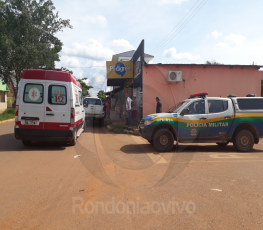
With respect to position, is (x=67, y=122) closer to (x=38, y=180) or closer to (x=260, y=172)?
(x=38, y=180)

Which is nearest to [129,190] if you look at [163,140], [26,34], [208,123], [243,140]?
[163,140]

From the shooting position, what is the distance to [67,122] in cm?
811

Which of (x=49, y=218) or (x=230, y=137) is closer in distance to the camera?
(x=49, y=218)

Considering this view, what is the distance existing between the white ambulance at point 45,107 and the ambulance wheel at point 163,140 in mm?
2839

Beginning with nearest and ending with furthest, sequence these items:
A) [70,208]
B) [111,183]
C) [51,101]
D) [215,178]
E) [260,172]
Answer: [70,208] < [111,183] < [215,178] < [260,172] < [51,101]

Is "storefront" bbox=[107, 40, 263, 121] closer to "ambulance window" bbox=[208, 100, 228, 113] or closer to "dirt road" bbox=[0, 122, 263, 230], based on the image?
"ambulance window" bbox=[208, 100, 228, 113]

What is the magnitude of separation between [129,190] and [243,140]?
18.1ft

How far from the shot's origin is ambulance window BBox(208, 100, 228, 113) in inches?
325

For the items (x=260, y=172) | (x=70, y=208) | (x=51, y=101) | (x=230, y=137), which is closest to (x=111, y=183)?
(x=70, y=208)

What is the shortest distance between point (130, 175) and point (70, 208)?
2029mm

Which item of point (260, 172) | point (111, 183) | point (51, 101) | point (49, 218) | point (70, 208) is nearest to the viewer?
point (49, 218)

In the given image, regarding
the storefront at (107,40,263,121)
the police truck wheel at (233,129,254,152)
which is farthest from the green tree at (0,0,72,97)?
the police truck wheel at (233,129,254,152)

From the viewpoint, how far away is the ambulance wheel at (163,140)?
316 inches

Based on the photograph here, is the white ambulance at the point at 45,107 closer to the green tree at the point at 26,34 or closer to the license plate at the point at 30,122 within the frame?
the license plate at the point at 30,122
